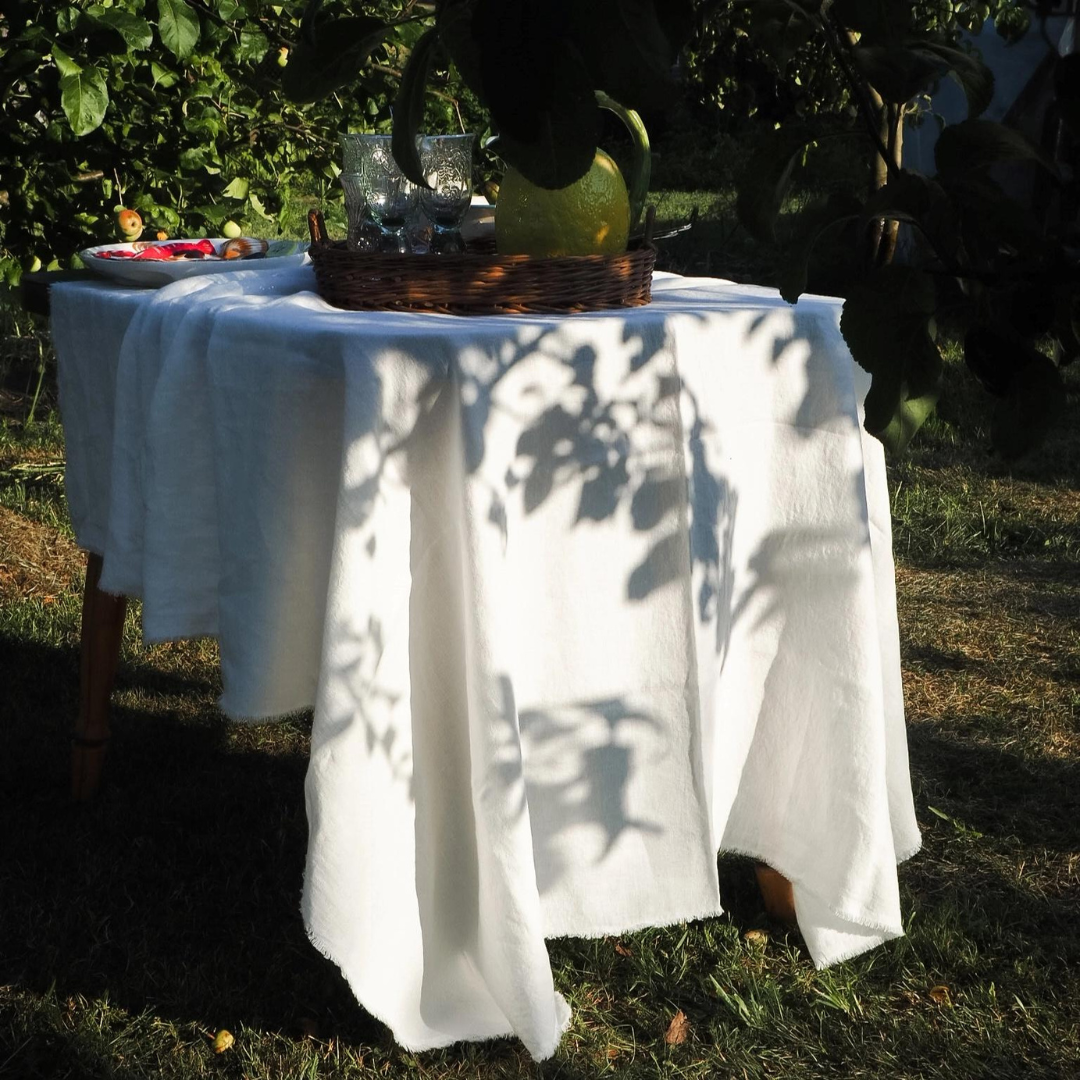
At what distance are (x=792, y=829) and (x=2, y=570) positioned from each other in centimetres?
266

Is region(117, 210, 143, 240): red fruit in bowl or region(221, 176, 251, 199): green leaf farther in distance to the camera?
region(221, 176, 251, 199): green leaf

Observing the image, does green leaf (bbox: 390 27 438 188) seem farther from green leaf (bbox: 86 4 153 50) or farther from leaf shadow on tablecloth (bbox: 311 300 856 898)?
green leaf (bbox: 86 4 153 50)

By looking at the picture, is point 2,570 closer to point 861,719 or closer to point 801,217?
point 861,719

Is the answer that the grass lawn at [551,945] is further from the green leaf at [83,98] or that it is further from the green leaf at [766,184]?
the green leaf at [766,184]

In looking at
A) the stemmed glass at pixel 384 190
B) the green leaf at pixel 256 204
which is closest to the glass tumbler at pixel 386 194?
the stemmed glass at pixel 384 190

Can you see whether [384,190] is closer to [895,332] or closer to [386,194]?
[386,194]

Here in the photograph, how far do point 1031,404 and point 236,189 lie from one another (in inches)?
122

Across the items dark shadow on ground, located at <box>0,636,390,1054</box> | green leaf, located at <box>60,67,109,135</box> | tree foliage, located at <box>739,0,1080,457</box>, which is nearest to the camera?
tree foliage, located at <box>739,0,1080,457</box>

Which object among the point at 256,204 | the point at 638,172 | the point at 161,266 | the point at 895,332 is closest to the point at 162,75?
the point at 256,204

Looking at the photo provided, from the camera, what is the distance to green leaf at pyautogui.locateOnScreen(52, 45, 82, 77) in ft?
7.46

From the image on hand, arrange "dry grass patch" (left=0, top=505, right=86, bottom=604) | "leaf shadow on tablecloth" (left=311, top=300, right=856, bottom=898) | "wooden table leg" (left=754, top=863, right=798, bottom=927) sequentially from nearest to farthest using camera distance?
"leaf shadow on tablecloth" (left=311, top=300, right=856, bottom=898)
"wooden table leg" (left=754, top=863, right=798, bottom=927)
"dry grass patch" (left=0, top=505, right=86, bottom=604)

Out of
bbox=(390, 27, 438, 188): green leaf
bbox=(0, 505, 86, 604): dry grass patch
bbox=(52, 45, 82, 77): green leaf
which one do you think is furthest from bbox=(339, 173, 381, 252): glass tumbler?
bbox=(0, 505, 86, 604): dry grass patch

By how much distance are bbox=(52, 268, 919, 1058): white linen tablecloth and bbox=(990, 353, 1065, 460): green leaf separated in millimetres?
889

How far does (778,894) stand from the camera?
7.07 feet
